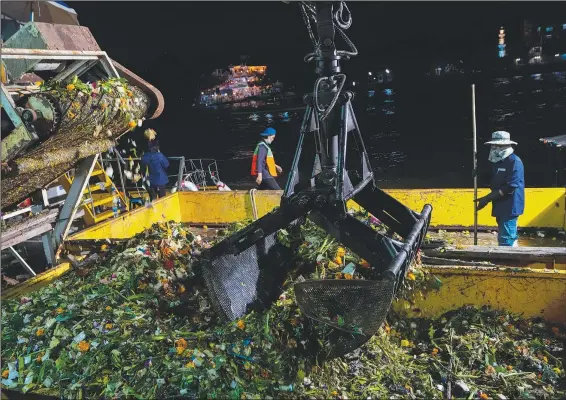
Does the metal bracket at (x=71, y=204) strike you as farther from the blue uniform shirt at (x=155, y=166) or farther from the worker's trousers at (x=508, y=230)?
the worker's trousers at (x=508, y=230)

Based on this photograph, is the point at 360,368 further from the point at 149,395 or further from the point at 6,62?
the point at 6,62

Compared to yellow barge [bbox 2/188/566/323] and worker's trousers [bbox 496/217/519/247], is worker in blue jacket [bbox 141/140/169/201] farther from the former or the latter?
worker's trousers [bbox 496/217/519/247]

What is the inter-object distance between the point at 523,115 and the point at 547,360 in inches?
1867

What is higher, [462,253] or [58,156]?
[58,156]

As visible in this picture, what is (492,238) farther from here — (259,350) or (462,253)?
(259,350)

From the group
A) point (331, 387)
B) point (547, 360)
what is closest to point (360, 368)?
point (331, 387)

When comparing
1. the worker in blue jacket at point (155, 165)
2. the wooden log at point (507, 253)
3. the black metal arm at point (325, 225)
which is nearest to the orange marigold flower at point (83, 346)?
the black metal arm at point (325, 225)

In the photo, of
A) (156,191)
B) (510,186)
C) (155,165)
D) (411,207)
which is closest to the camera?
(510,186)

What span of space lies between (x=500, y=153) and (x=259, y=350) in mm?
4565

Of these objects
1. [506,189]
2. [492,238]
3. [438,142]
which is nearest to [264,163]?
[492,238]

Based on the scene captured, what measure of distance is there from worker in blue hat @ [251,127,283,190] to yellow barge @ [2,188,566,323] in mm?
799

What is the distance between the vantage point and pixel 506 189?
6141 mm

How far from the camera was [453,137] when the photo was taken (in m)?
35.7

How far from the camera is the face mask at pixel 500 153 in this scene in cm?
627
